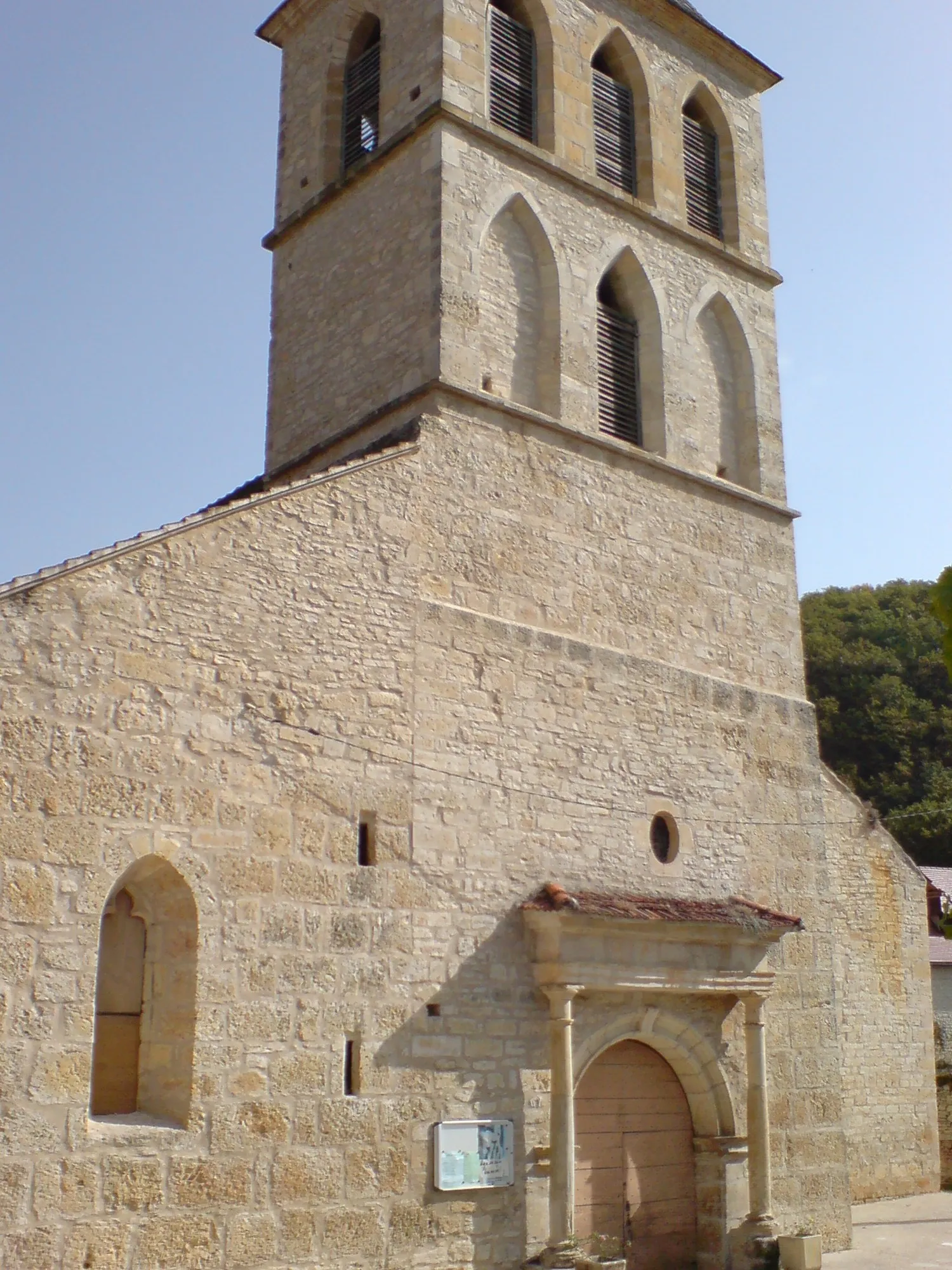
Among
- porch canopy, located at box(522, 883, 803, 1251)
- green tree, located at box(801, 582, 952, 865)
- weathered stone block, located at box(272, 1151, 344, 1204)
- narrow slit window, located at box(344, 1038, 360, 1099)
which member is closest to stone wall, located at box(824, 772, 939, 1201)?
porch canopy, located at box(522, 883, 803, 1251)

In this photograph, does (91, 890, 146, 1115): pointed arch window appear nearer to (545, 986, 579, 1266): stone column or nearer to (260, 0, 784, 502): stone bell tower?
(545, 986, 579, 1266): stone column

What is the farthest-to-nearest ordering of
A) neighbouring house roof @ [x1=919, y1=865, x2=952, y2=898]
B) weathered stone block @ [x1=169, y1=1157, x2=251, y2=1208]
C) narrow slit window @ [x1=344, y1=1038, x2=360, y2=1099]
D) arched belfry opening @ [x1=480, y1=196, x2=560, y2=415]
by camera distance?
1. neighbouring house roof @ [x1=919, y1=865, x2=952, y2=898]
2. arched belfry opening @ [x1=480, y1=196, x2=560, y2=415]
3. narrow slit window @ [x1=344, y1=1038, x2=360, y2=1099]
4. weathered stone block @ [x1=169, y1=1157, x2=251, y2=1208]

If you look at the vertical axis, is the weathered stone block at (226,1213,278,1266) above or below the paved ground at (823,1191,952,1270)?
above

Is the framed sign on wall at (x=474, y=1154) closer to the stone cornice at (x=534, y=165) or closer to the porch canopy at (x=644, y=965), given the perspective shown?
the porch canopy at (x=644, y=965)

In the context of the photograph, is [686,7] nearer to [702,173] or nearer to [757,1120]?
[702,173]

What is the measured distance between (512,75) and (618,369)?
2.90 m

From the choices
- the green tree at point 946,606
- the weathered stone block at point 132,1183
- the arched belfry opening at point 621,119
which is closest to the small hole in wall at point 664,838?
the weathered stone block at point 132,1183

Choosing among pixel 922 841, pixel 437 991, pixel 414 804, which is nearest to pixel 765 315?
pixel 414 804

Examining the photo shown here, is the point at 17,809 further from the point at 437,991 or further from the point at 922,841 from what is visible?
the point at 922,841

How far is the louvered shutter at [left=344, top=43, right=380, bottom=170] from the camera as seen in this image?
41.3 feet

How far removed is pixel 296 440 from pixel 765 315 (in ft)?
16.7

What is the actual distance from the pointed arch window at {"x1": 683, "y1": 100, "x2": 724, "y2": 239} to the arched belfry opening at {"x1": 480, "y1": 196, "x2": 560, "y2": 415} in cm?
251

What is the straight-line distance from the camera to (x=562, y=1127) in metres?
8.86


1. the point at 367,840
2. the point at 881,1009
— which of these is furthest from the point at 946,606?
the point at 881,1009
